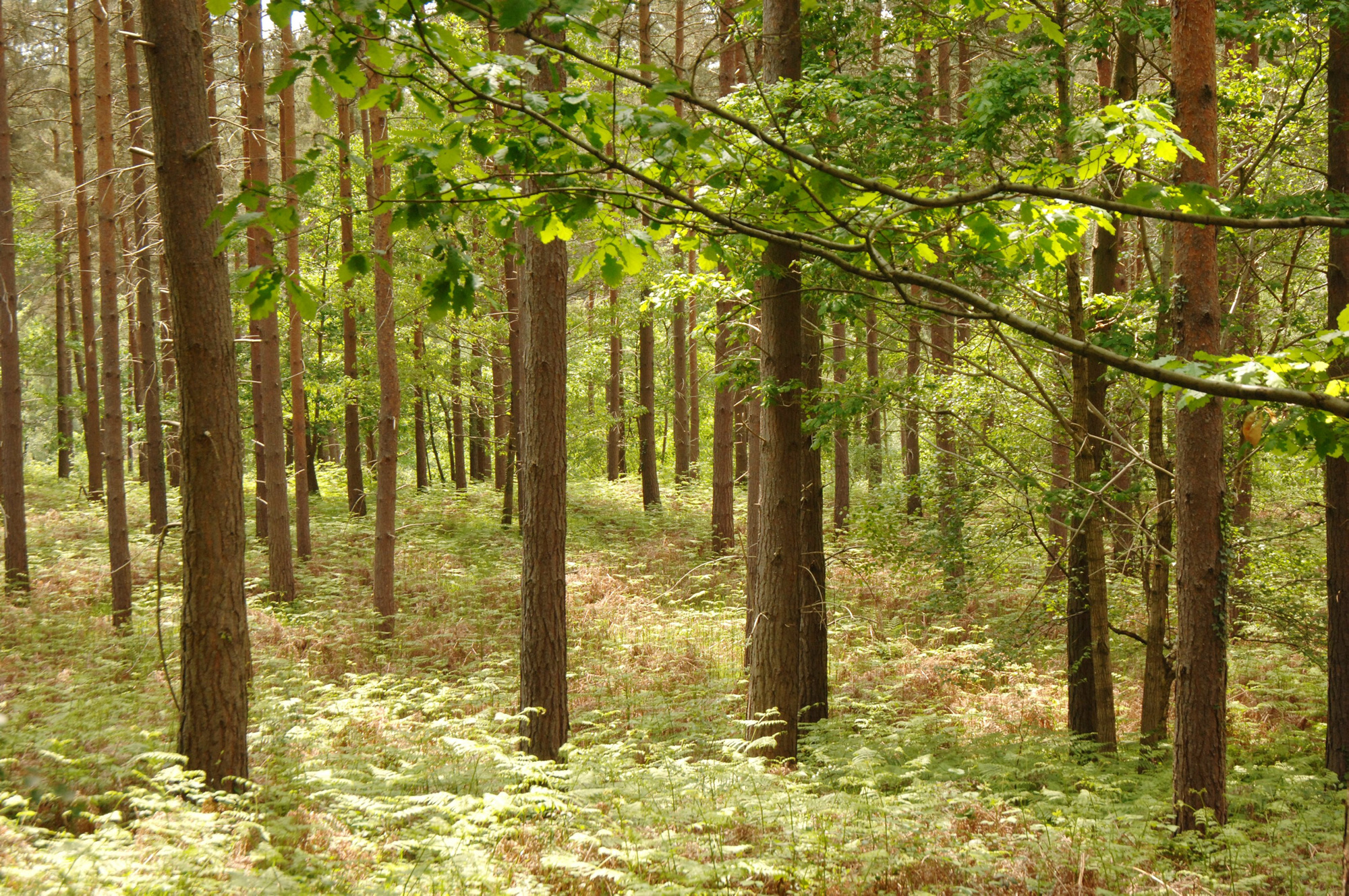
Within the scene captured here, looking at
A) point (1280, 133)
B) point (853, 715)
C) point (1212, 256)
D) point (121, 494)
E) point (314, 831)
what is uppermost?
point (1280, 133)

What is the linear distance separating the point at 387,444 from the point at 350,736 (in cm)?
516

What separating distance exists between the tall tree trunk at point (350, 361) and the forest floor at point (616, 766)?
5.06 metres

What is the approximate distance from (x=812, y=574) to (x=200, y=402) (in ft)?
16.2

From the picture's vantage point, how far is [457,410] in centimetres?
2241

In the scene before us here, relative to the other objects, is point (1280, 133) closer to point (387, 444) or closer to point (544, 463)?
point (544, 463)

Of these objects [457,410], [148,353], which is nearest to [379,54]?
[148,353]

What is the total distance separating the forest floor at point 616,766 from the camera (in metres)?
4.25

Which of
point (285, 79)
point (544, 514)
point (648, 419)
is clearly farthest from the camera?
point (648, 419)

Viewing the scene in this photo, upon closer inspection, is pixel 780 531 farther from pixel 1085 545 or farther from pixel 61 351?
pixel 61 351

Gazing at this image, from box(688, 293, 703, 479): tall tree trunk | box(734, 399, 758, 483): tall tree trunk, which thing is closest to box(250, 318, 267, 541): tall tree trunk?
box(734, 399, 758, 483): tall tree trunk

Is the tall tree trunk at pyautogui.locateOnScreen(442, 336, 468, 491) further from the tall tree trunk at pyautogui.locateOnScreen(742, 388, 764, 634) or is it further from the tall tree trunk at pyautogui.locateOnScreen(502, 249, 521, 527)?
the tall tree trunk at pyautogui.locateOnScreen(742, 388, 764, 634)

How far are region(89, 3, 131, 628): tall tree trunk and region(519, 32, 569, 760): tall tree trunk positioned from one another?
23.6 ft

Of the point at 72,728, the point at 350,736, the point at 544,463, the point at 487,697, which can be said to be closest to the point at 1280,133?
the point at 544,463

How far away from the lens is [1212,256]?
527 cm
